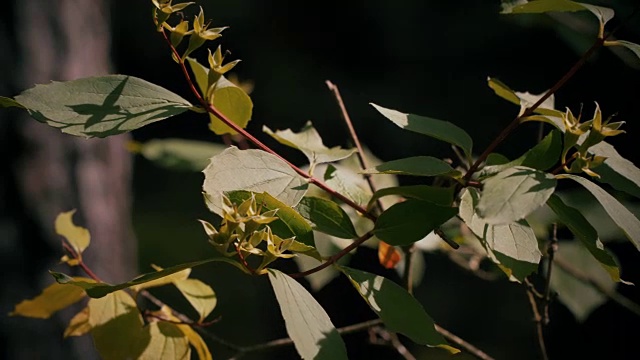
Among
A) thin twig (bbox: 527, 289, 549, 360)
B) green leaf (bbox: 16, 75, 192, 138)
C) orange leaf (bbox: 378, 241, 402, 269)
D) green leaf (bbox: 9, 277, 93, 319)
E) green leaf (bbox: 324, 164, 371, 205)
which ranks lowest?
thin twig (bbox: 527, 289, 549, 360)

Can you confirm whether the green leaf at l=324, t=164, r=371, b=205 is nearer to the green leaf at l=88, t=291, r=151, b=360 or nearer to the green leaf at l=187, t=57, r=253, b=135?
the green leaf at l=187, t=57, r=253, b=135

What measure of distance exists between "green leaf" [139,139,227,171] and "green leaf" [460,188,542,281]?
0.46 meters

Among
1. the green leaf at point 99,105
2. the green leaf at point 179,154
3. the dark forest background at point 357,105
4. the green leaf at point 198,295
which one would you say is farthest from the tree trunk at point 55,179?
the green leaf at point 99,105

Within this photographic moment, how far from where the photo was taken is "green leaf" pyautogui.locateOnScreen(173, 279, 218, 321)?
62 cm

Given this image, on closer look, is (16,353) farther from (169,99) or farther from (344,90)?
(344,90)

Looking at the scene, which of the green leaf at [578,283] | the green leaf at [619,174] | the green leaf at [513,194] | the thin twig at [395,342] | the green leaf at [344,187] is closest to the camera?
the green leaf at [513,194]

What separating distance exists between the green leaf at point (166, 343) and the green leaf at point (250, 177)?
169mm

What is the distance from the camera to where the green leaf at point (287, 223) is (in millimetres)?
474

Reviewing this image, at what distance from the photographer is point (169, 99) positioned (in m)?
0.51

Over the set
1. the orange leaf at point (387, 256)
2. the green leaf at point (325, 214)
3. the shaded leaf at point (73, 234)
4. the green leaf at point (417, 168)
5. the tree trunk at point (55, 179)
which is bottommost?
the tree trunk at point (55, 179)

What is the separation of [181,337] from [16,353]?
128 centimetres

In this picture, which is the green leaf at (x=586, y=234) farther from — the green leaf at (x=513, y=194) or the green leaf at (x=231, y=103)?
the green leaf at (x=231, y=103)

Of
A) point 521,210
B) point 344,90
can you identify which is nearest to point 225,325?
point 344,90

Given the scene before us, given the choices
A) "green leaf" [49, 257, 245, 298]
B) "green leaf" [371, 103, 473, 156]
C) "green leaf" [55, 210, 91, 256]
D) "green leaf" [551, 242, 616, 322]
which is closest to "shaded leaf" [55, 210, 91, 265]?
"green leaf" [55, 210, 91, 256]
